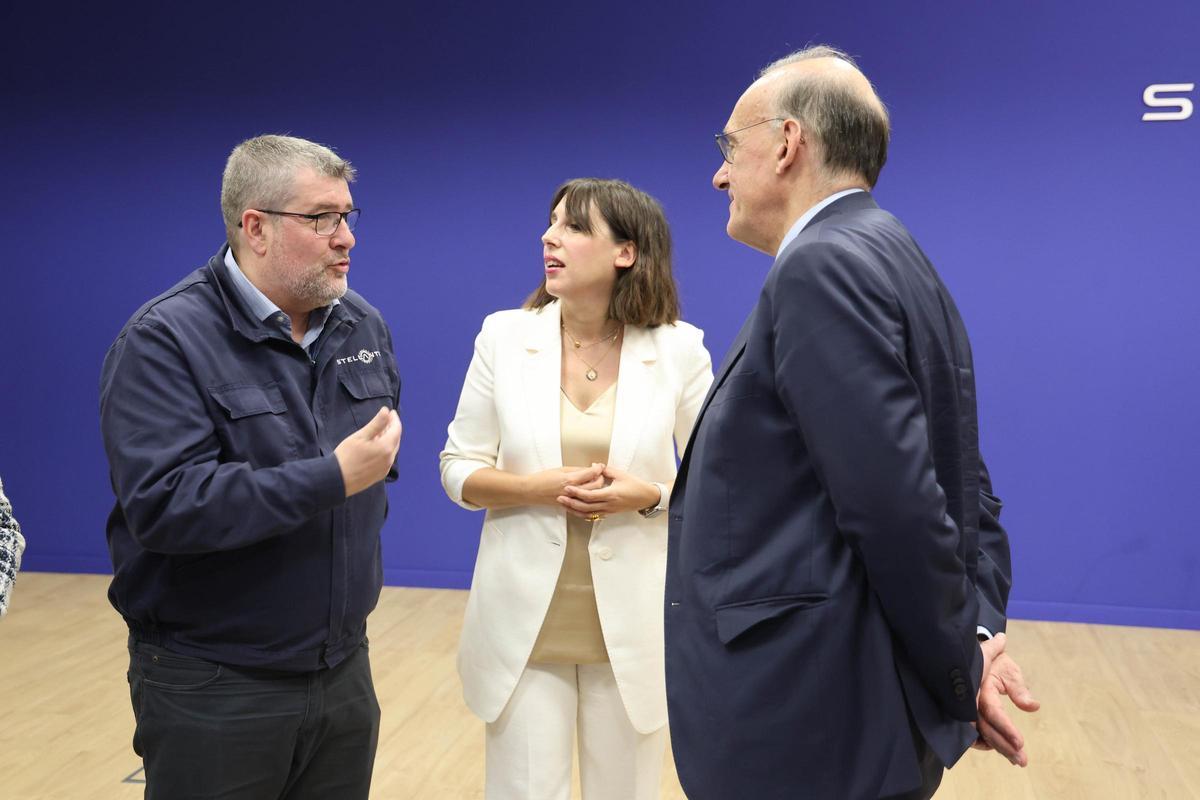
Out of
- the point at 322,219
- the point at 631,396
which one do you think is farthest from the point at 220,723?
the point at 631,396

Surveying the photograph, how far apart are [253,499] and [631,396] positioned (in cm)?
91

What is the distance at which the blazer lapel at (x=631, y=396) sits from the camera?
2.42 m

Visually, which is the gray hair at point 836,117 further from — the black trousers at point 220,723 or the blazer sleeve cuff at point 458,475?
the black trousers at point 220,723

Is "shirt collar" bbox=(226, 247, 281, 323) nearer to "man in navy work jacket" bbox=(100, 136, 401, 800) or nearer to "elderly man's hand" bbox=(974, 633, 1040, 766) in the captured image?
"man in navy work jacket" bbox=(100, 136, 401, 800)

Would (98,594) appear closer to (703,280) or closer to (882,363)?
(703,280)

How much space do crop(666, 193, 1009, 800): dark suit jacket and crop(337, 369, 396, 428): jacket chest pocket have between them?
2.59 ft

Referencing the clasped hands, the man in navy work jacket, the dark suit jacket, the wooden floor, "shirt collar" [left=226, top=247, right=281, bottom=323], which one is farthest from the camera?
the wooden floor

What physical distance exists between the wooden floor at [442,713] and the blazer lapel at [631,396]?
1398mm

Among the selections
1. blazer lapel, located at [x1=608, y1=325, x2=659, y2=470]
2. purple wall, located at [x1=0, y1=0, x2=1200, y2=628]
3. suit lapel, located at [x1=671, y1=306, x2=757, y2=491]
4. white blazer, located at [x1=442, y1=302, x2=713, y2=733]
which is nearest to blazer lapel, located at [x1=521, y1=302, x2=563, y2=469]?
white blazer, located at [x1=442, y1=302, x2=713, y2=733]

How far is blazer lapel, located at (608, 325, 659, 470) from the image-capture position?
95.4 inches

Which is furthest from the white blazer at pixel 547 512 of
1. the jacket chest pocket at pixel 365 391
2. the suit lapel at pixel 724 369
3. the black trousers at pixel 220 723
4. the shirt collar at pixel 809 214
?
the shirt collar at pixel 809 214

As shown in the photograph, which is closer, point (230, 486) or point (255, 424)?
point (230, 486)

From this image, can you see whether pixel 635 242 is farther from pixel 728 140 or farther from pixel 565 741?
pixel 565 741

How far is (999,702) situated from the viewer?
1.67 m
